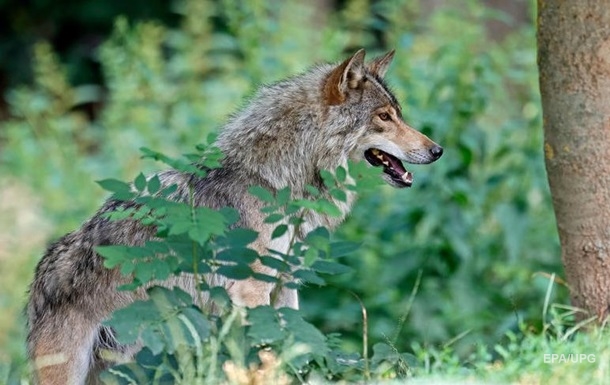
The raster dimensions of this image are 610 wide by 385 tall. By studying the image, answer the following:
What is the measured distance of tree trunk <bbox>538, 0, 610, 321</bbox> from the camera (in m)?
5.20

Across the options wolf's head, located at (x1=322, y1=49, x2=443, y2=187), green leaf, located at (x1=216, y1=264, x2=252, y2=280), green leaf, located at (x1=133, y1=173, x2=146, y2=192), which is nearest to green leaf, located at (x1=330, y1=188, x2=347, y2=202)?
green leaf, located at (x1=216, y1=264, x2=252, y2=280)

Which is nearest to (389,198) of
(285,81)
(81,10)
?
(285,81)

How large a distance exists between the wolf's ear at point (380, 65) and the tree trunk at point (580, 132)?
83 centimetres

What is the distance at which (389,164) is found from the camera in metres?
5.64

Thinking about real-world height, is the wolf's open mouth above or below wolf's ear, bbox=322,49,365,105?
below

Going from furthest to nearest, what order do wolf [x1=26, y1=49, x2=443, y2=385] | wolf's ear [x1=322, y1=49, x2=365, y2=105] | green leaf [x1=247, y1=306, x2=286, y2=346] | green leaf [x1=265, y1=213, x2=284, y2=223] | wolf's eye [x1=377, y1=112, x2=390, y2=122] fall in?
wolf's eye [x1=377, y1=112, x2=390, y2=122] < wolf's ear [x1=322, y1=49, x2=365, y2=105] < wolf [x1=26, y1=49, x2=443, y2=385] < green leaf [x1=265, y1=213, x2=284, y2=223] < green leaf [x1=247, y1=306, x2=286, y2=346]

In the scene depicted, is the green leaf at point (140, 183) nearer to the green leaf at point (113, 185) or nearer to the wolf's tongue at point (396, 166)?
the green leaf at point (113, 185)

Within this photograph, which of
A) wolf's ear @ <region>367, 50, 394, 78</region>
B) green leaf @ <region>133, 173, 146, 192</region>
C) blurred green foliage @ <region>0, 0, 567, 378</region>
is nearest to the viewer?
green leaf @ <region>133, 173, 146, 192</region>

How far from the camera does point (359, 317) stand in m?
8.02

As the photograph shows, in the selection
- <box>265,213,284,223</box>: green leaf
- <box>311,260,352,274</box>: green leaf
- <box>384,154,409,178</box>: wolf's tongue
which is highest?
<box>265,213,284,223</box>: green leaf

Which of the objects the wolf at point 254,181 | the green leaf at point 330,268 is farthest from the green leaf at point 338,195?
the wolf at point 254,181

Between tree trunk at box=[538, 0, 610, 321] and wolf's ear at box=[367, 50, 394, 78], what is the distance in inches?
32.7

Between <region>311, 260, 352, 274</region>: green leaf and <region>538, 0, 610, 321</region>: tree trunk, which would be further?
<region>538, 0, 610, 321</region>: tree trunk

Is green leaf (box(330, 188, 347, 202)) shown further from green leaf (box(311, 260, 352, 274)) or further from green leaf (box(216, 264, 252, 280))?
green leaf (box(216, 264, 252, 280))
